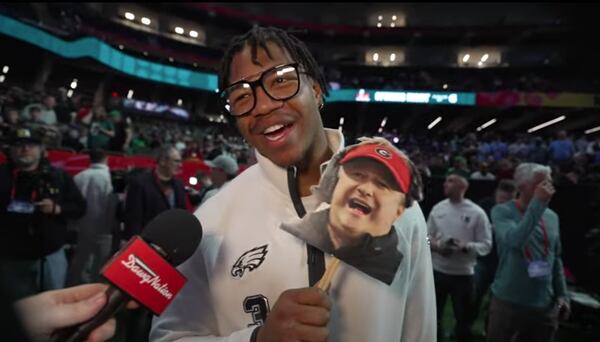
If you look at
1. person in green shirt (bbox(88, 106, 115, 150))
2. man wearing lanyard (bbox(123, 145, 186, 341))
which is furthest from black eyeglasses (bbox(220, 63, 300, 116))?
person in green shirt (bbox(88, 106, 115, 150))

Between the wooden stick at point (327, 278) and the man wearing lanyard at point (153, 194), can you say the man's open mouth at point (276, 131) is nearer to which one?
the wooden stick at point (327, 278)

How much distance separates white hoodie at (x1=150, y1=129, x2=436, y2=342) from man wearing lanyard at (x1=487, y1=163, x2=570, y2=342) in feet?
6.45

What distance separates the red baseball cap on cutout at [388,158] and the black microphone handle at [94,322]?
1.71ft

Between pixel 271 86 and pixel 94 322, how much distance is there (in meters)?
0.69

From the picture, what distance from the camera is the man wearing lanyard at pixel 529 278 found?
9.16 ft

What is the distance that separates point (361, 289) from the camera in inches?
39.3

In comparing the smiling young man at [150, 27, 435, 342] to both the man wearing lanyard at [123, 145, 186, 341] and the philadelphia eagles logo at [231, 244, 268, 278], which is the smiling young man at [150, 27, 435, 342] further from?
the man wearing lanyard at [123, 145, 186, 341]

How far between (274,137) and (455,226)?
3407mm

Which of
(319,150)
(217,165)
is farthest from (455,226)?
(319,150)

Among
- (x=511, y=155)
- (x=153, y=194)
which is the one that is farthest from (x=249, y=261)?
(x=511, y=155)

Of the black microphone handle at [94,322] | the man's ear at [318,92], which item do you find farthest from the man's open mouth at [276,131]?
the black microphone handle at [94,322]

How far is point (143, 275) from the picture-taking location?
77 centimetres

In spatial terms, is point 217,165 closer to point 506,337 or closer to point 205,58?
point 506,337

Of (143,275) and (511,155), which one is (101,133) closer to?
(143,275)
